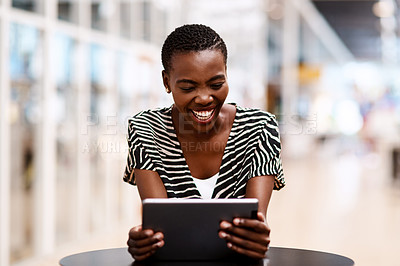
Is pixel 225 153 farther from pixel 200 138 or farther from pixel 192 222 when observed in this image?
pixel 192 222

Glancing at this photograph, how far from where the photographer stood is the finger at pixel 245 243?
161 centimetres

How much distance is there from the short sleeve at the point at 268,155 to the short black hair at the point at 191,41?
0.29 metres

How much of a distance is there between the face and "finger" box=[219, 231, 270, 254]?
40cm

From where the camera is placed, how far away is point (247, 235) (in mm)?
Answer: 1619

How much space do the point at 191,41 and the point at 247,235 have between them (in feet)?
1.94

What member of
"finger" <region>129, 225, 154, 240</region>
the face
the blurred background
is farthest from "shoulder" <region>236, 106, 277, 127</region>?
the blurred background

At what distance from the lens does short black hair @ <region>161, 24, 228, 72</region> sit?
180cm
